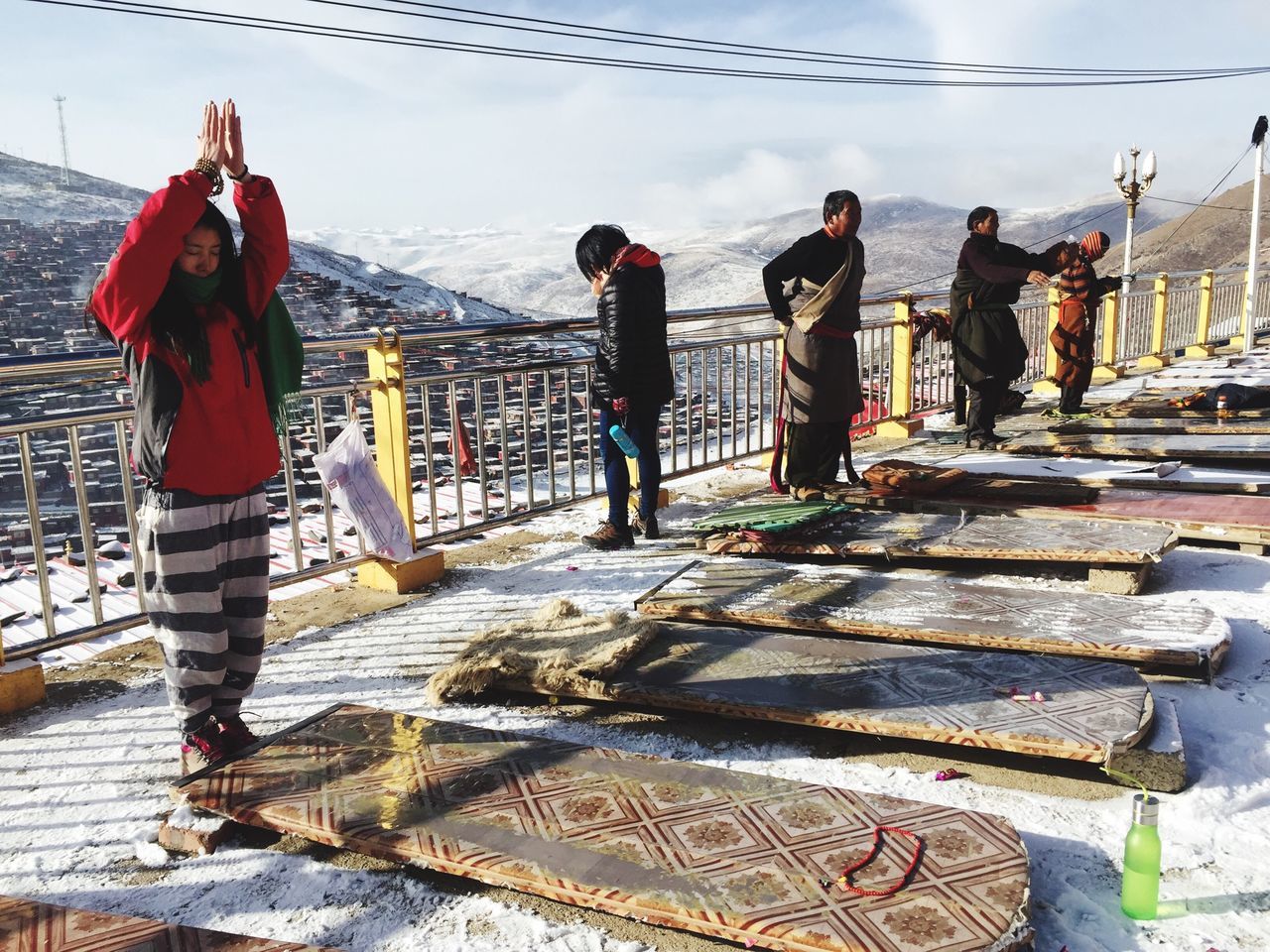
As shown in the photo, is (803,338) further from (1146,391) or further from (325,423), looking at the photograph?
(1146,391)

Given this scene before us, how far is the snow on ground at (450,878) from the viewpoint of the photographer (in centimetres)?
203

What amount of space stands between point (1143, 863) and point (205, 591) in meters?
2.50

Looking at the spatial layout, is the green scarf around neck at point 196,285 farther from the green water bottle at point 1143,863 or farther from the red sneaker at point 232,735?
the green water bottle at point 1143,863

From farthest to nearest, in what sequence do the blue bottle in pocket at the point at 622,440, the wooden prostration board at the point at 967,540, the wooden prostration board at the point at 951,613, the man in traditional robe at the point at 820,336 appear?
the man in traditional robe at the point at 820,336 < the blue bottle in pocket at the point at 622,440 < the wooden prostration board at the point at 967,540 < the wooden prostration board at the point at 951,613

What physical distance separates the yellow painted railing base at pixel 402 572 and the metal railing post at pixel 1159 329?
48.2ft

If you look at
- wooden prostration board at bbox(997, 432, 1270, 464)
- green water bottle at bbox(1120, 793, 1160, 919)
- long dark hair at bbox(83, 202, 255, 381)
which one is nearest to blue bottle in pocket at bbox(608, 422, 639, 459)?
long dark hair at bbox(83, 202, 255, 381)

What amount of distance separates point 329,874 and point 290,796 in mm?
291

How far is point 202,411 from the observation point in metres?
2.62

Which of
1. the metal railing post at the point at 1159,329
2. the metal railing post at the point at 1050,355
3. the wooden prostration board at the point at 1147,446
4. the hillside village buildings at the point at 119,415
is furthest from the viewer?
the metal railing post at the point at 1159,329

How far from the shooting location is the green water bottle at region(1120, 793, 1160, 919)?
198 cm

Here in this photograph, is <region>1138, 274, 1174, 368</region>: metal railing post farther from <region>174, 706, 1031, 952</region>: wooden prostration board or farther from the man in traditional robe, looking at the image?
<region>174, 706, 1031, 952</region>: wooden prostration board

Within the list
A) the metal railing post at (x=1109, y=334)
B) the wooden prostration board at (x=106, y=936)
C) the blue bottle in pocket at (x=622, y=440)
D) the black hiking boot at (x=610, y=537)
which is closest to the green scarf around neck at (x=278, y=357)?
the wooden prostration board at (x=106, y=936)

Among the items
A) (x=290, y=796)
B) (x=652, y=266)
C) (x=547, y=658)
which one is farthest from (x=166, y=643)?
(x=652, y=266)

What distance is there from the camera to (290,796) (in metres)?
2.48
